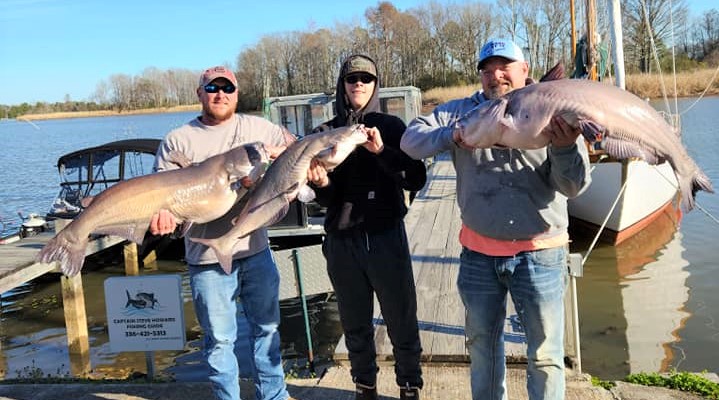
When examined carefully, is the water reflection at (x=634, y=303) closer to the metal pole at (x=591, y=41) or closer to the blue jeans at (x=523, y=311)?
the metal pole at (x=591, y=41)

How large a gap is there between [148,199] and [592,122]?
2303mm

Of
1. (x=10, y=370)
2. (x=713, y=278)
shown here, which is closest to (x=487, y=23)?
(x=713, y=278)

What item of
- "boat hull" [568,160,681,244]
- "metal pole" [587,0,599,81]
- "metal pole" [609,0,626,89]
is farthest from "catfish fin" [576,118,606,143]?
"metal pole" [587,0,599,81]

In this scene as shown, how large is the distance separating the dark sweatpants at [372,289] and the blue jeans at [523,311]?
1.71 feet

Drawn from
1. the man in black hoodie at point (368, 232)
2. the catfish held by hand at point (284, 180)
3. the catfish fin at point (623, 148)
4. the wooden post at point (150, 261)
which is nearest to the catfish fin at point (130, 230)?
the catfish held by hand at point (284, 180)

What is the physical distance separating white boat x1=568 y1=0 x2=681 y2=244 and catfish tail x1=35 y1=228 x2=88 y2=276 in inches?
364

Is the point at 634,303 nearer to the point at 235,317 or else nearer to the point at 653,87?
the point at 235,317

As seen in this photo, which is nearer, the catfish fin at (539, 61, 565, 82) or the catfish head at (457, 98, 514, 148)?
the catfish head at (457, 98, 514, 148)

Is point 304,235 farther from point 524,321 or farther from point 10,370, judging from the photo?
point 524,321

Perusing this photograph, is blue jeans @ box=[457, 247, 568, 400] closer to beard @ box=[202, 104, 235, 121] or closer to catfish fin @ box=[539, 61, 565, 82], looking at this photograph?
catfish fin @ box=[539, 61, 565, 82]

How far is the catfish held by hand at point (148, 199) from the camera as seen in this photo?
10.1 feet

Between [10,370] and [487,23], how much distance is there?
5047 cm

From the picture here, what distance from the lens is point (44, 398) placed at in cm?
418

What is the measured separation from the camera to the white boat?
10.9 metres
